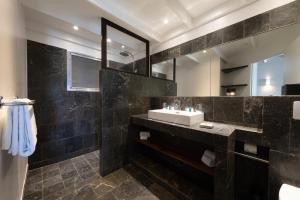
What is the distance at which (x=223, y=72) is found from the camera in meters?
1.87

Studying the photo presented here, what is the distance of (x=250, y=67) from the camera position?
1.64m

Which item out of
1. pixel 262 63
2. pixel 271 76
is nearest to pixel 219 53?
pixel 262 63

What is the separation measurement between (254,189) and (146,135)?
164 cm

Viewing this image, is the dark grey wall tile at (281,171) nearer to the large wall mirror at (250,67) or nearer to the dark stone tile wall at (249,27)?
the large wall mirror at (250,67)

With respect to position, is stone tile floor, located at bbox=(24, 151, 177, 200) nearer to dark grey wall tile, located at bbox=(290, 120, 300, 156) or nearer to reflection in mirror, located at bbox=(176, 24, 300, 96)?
dark grey wall tile, located at bbox=(290, 120, 300, 156)

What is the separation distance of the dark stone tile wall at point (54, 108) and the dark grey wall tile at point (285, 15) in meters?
2.54

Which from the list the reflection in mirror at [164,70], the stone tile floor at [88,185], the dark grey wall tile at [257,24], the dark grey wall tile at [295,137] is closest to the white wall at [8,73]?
the stone tile floor at [88,185]

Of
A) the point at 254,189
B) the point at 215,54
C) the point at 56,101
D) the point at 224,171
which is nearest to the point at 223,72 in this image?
the point at 215,54

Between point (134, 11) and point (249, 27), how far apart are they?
1.70 m

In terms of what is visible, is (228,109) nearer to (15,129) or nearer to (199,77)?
(199,77)

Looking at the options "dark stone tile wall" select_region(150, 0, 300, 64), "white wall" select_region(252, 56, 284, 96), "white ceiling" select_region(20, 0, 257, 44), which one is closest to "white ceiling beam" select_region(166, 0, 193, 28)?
"white ceiling" select_region(20, 0, 257, 44)

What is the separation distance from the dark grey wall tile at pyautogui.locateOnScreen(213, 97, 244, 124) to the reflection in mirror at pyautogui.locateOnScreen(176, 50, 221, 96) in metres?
0.16

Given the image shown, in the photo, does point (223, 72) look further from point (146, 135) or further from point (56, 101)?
point (56, 101)

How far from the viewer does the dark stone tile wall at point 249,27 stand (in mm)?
1385
